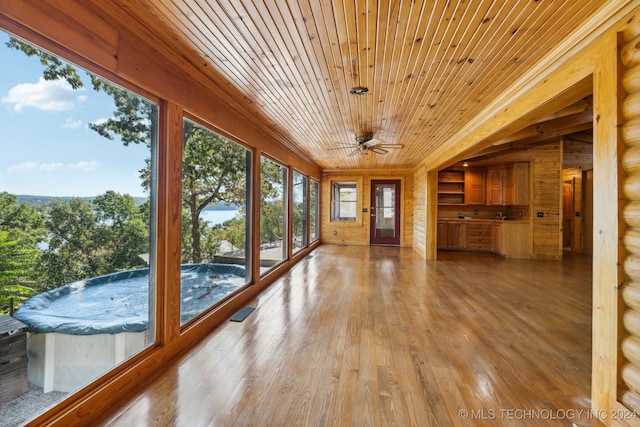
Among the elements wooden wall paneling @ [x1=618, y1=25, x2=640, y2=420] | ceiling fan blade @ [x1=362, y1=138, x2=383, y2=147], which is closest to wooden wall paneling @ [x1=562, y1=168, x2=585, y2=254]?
ceiling fan blade @ [x1=362, y1=138, x2=383, y2=147]

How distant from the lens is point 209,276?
310 centimetres

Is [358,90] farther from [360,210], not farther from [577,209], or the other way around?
[577,209]

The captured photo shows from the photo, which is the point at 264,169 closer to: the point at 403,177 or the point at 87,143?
the point at 87,143

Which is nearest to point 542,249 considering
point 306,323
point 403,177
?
point 403,177

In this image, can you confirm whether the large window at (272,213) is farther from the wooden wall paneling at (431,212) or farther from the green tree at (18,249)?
the wooden wall paneling at (431,212)

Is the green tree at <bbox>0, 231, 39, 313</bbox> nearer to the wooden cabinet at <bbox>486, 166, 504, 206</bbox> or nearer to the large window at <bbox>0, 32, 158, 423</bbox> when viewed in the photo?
the large window at <bbox>0, 32, 158, 423</bbox>

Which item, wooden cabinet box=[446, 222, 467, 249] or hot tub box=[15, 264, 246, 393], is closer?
hot tub box=[15, 264, 246, 393]

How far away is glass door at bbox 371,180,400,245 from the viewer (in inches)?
322

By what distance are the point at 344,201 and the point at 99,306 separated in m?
7.12

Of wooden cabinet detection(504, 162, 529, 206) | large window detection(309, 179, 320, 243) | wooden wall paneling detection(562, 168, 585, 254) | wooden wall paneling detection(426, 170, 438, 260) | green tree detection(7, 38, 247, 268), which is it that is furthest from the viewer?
large window detection(309, 179, 320, 243)

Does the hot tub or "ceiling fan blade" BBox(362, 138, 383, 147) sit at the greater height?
"ceiling fan blade" BBox(362, 138, 383, 147)

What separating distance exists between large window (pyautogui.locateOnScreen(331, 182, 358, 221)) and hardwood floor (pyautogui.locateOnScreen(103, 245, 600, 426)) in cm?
467

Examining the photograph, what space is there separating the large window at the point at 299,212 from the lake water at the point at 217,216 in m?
2.36

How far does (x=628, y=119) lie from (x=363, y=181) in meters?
6.91
